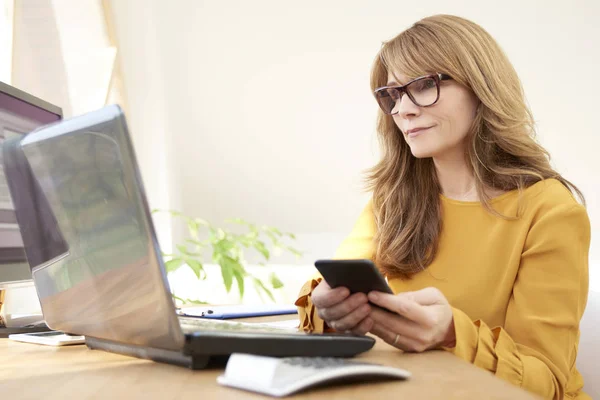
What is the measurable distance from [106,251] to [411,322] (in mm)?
446

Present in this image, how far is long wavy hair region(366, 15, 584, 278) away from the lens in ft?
5.02

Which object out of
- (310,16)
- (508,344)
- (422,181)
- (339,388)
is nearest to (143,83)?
(310,16)

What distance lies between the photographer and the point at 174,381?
0.75 metres

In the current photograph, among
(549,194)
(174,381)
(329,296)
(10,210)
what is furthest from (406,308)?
(10,210)

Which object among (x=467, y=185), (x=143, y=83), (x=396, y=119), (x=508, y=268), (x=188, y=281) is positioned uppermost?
(x=143, y=83)

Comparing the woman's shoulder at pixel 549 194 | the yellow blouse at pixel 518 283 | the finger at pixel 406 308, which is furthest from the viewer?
the woman's shoulder at pixel 549 194

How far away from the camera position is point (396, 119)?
158cm

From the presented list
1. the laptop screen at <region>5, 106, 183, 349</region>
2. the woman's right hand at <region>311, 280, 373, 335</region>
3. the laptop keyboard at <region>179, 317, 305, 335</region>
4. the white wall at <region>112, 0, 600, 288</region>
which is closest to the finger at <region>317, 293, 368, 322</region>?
the woman's right hand at <region>311, 280, 373, 335</region>

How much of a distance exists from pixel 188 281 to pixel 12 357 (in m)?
3.02

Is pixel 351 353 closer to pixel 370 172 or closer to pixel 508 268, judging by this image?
pixel 508 268

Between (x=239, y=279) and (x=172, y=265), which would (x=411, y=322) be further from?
(x=239, y=279)

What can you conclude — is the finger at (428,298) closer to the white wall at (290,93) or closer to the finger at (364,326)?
the finger at (364,326)

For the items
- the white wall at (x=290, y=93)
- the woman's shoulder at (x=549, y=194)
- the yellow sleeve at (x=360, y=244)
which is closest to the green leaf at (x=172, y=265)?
the white wall at (x=290, y=93)

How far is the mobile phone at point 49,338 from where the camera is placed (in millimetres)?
1143
